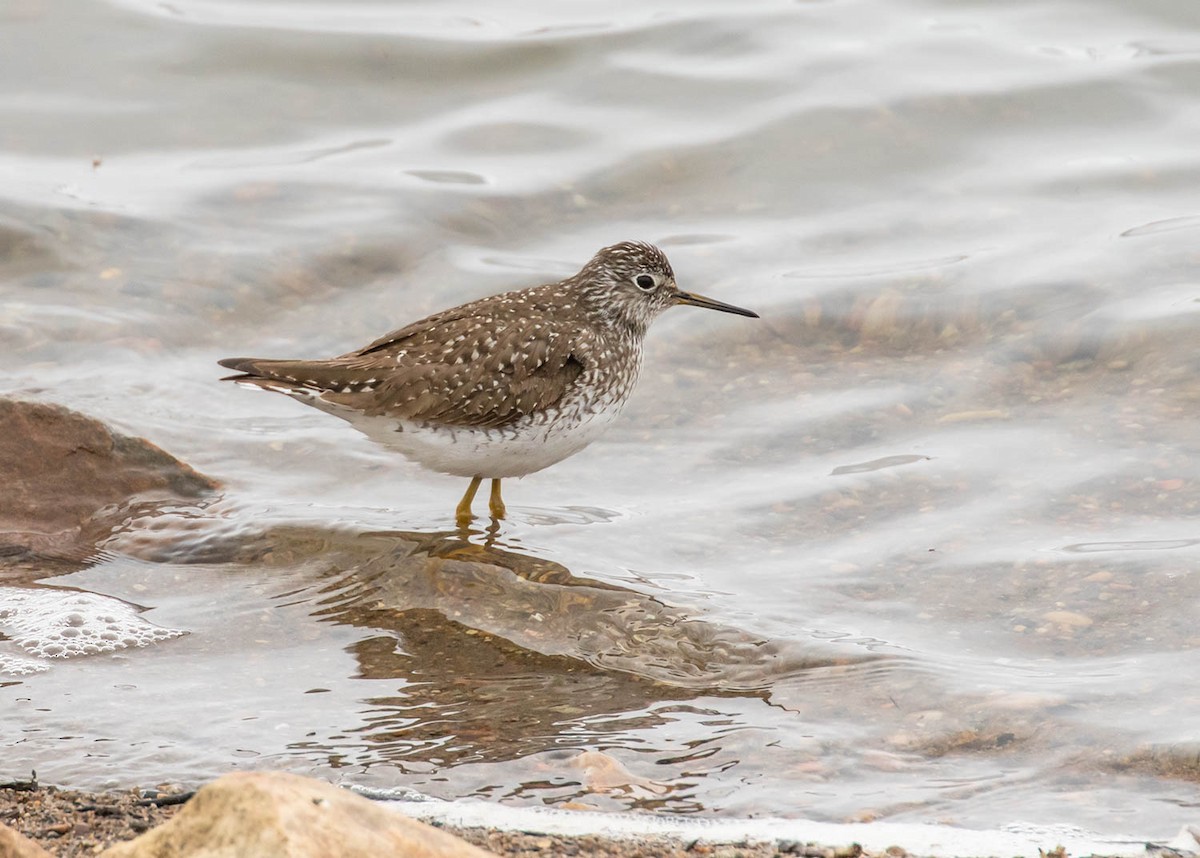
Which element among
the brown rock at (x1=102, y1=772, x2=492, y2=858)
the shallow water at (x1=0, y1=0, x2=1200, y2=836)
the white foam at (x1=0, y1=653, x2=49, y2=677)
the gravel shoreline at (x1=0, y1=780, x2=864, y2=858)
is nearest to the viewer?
the brown rock at (x1=102, y1=772, x2=492, y2=858)

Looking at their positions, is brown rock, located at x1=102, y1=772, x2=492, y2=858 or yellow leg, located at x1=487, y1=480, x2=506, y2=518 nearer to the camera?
brown rock, located at x1=102, y1=772, x2=492, y2=858

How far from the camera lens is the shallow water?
5.78 meters

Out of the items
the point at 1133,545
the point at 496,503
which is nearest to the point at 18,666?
the point at 496,503

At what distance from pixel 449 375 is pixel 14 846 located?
399 centimetres

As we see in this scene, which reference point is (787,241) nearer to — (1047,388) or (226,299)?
(1047,388)

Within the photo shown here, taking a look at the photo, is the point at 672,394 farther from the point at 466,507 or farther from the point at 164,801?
the point at 164,801

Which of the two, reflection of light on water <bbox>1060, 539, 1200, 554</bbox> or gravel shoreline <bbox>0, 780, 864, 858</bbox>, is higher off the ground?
reflection of light on water <bbox>1060, 539, 1200, 554</bbox>

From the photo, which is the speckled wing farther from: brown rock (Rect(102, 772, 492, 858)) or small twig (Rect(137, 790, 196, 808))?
brown rock (Rect(102, 772, 492, 858))

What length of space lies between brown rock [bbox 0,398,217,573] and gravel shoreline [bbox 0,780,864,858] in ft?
8.26

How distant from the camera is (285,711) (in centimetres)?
592

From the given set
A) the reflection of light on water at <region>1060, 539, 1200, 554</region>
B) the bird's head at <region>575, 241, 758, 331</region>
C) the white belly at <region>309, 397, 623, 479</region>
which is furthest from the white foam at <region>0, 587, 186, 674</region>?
the reflection of light on water at <region>1060, 539, 1200, 554</region>

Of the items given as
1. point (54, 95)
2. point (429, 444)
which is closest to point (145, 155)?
point (54, 95)

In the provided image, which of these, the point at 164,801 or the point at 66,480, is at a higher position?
the point at 66,480

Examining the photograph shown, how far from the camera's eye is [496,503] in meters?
8.11
